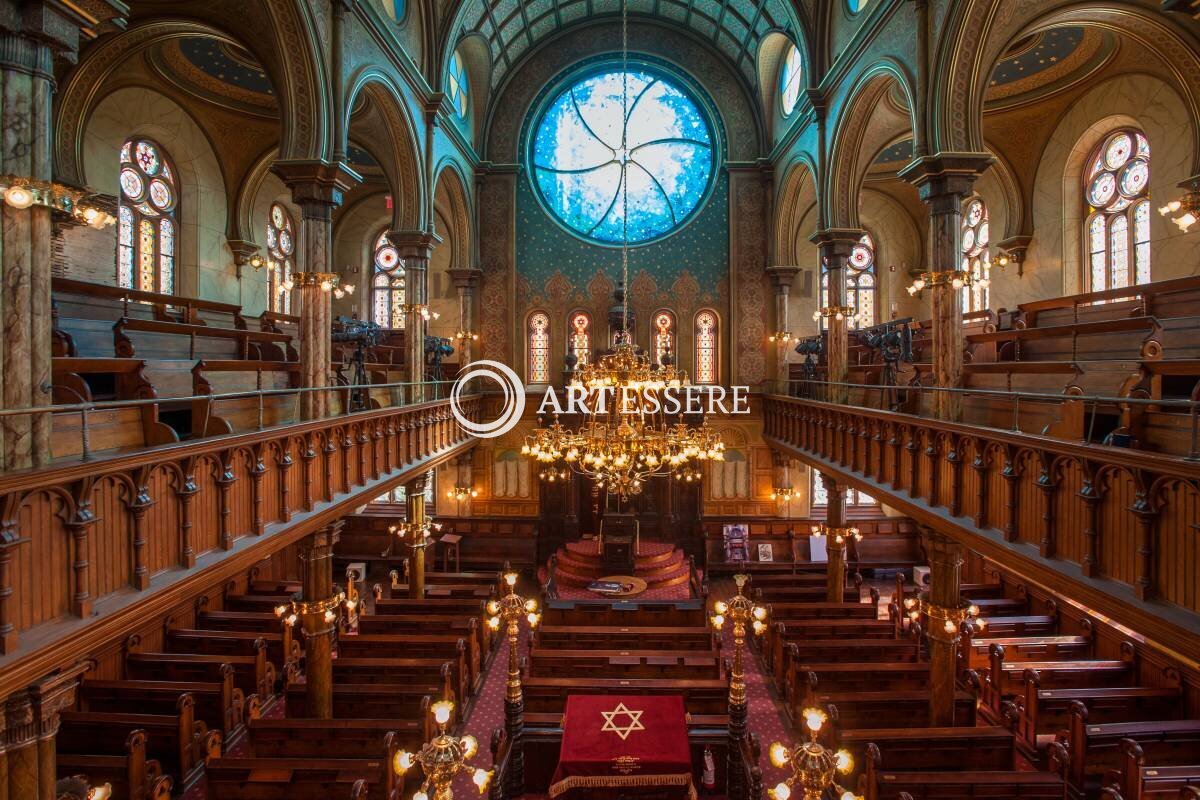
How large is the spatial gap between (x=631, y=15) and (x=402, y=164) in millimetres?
12280

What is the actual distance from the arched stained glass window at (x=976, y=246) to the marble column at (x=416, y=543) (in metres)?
18.3

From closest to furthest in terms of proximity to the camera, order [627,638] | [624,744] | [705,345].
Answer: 1. [624,744]
2. [627,638]
3. [705,345]

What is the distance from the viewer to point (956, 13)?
1016 centimetres

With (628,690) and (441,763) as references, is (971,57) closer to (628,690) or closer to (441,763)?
(628,690)

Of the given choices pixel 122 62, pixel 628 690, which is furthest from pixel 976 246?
pixel 122 62

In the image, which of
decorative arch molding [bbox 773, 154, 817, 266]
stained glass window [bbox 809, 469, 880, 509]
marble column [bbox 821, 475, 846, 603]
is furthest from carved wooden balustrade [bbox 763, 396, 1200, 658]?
stained glass window [bbox 809, 469, 880, 509]

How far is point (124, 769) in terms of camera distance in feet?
27.1

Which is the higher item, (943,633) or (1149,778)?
(943,633)

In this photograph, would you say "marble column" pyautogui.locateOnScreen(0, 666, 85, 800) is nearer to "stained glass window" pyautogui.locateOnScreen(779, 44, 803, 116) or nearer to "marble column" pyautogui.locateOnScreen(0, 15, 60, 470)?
"marble column" pyautogui.locateOnScreen(0, 15, 60, 470)

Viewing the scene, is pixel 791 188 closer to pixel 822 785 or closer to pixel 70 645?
pixel 822 785

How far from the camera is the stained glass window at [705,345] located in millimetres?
23609

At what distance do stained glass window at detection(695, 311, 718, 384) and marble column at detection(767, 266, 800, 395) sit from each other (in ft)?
7.72

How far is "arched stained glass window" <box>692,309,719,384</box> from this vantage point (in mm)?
23609

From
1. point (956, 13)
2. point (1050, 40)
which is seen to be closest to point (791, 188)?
point (1050, 40)
